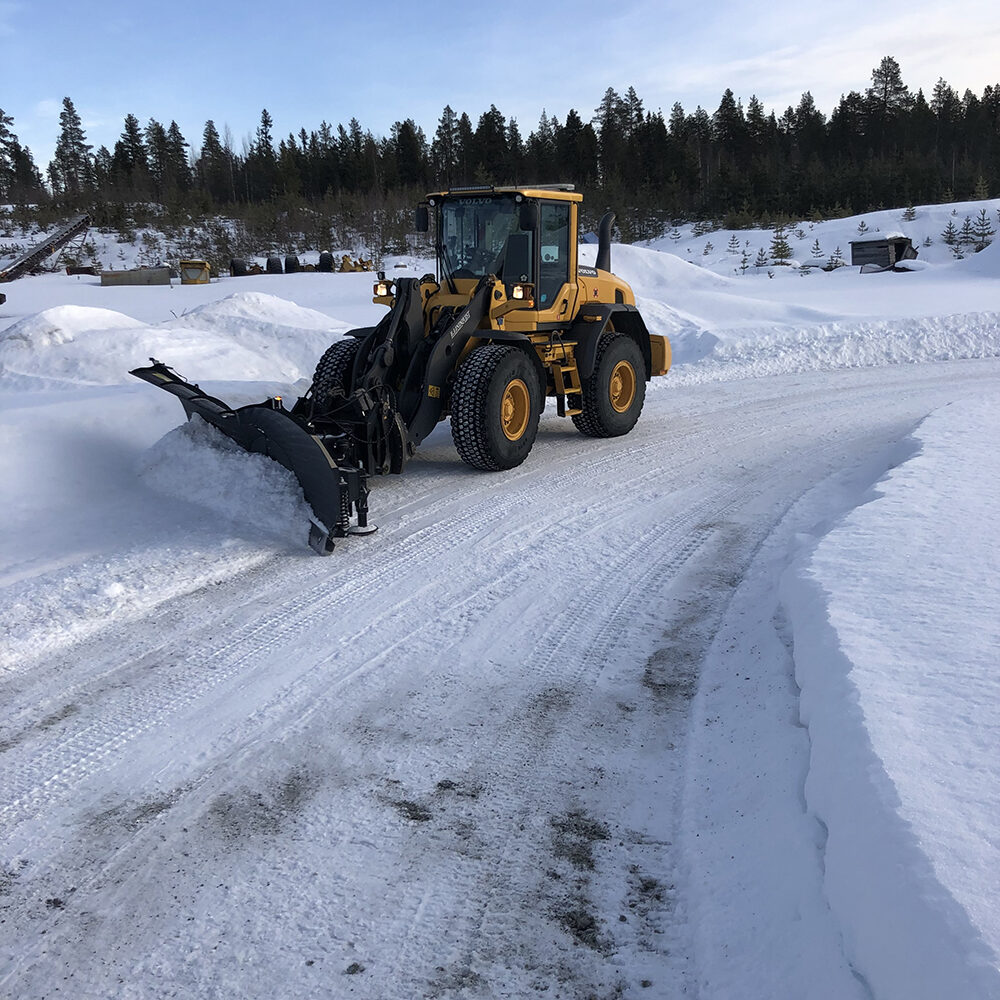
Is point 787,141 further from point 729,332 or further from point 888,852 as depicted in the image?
point 888,852

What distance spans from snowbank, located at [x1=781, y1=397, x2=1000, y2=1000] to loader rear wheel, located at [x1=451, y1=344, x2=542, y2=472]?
3.15 meters

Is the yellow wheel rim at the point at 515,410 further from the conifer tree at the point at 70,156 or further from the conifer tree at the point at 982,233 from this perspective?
the conifer tree at the point at 70,156

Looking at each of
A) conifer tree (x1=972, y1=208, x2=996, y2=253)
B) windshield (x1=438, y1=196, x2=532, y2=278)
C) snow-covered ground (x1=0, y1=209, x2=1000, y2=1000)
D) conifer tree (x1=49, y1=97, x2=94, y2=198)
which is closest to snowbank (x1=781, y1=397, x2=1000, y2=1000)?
snow-covered ground (x1=0, y1=209, x2=1000, y2=1000)

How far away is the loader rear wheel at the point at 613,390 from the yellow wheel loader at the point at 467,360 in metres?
0.02

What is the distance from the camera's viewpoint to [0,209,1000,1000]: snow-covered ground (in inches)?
102

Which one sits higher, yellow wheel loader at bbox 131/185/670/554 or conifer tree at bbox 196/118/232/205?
conifer tree at bbox 196/118/232/205

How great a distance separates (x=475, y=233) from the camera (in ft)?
26.9

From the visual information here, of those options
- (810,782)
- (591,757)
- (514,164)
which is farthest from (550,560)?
(514,164)

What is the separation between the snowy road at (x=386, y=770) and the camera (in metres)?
2.66

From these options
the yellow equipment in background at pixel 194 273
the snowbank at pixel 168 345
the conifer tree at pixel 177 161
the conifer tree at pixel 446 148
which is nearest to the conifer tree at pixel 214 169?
the conifer tree at pixel 177 161

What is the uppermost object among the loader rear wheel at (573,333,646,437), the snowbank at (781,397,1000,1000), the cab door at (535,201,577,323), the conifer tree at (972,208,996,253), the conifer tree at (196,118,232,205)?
the conifer tree at (196,118,232,205)

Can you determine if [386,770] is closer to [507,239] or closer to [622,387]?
[507,239]

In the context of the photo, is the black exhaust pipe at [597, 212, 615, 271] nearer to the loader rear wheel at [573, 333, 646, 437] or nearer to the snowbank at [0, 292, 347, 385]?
the loader rear wheel at [573, 333, 646, 437]

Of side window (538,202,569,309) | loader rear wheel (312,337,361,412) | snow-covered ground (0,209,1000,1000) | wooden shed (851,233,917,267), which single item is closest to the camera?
snow-covered ground (0,209,1000,1000)
